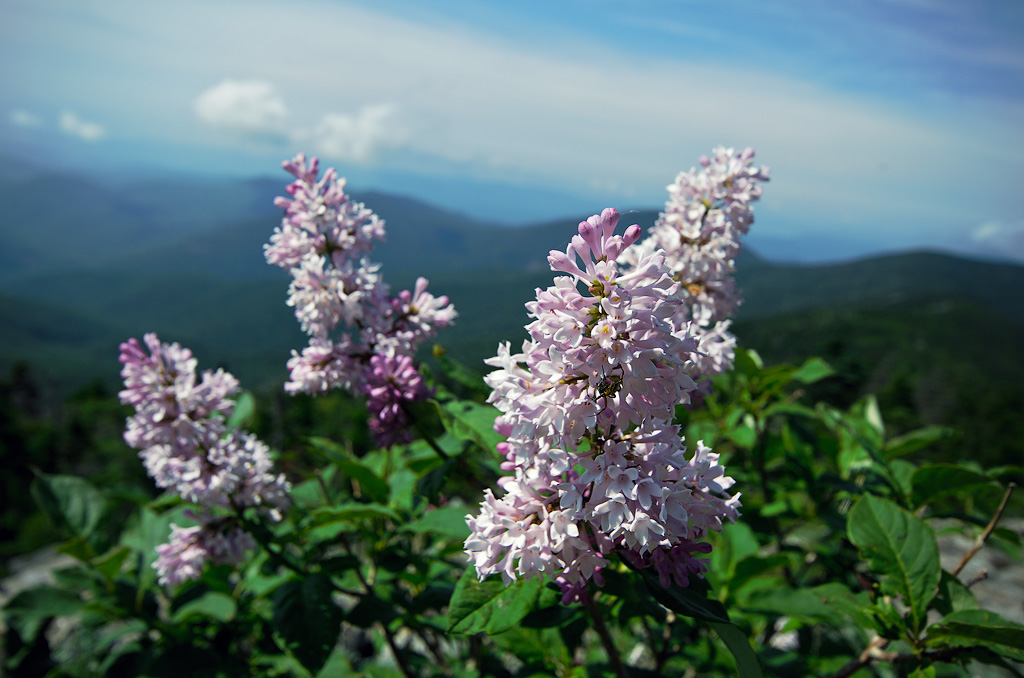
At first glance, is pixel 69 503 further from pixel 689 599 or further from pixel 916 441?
pixel 916 441

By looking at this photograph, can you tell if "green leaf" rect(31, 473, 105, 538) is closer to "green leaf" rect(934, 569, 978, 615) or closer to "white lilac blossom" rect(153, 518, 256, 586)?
"white lilac blossom" rect(153, 518, 256, 586)

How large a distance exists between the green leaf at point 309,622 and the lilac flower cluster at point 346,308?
0.81 metres

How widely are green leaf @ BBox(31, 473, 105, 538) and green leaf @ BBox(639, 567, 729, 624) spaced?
395 cm

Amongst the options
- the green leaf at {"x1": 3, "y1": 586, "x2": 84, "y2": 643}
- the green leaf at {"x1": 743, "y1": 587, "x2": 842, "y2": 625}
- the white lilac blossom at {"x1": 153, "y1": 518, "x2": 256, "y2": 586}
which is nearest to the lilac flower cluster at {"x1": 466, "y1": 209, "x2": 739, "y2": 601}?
the green leaf at {"x1": 743, "y1": 587, "x2": 842, "y2": 625}

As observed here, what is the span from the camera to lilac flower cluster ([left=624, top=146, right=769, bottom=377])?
125 inches

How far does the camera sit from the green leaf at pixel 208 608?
347 centimetres

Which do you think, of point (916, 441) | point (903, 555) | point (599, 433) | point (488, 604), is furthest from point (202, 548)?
point (916, 441)

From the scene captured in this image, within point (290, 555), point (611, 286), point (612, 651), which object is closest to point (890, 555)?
point (612, 651)

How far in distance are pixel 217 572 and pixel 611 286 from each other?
359 cm

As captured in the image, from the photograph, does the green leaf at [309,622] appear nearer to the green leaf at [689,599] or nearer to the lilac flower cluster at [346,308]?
the lilac flower cluster at [346,308]

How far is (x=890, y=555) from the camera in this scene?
2.67 m

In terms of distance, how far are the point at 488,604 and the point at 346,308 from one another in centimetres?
174

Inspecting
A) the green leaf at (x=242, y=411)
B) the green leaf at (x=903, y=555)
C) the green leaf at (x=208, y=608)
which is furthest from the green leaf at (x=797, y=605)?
the green leaf at (x=242, y=411)

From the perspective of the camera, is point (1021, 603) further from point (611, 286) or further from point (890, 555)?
point (611, 286)
